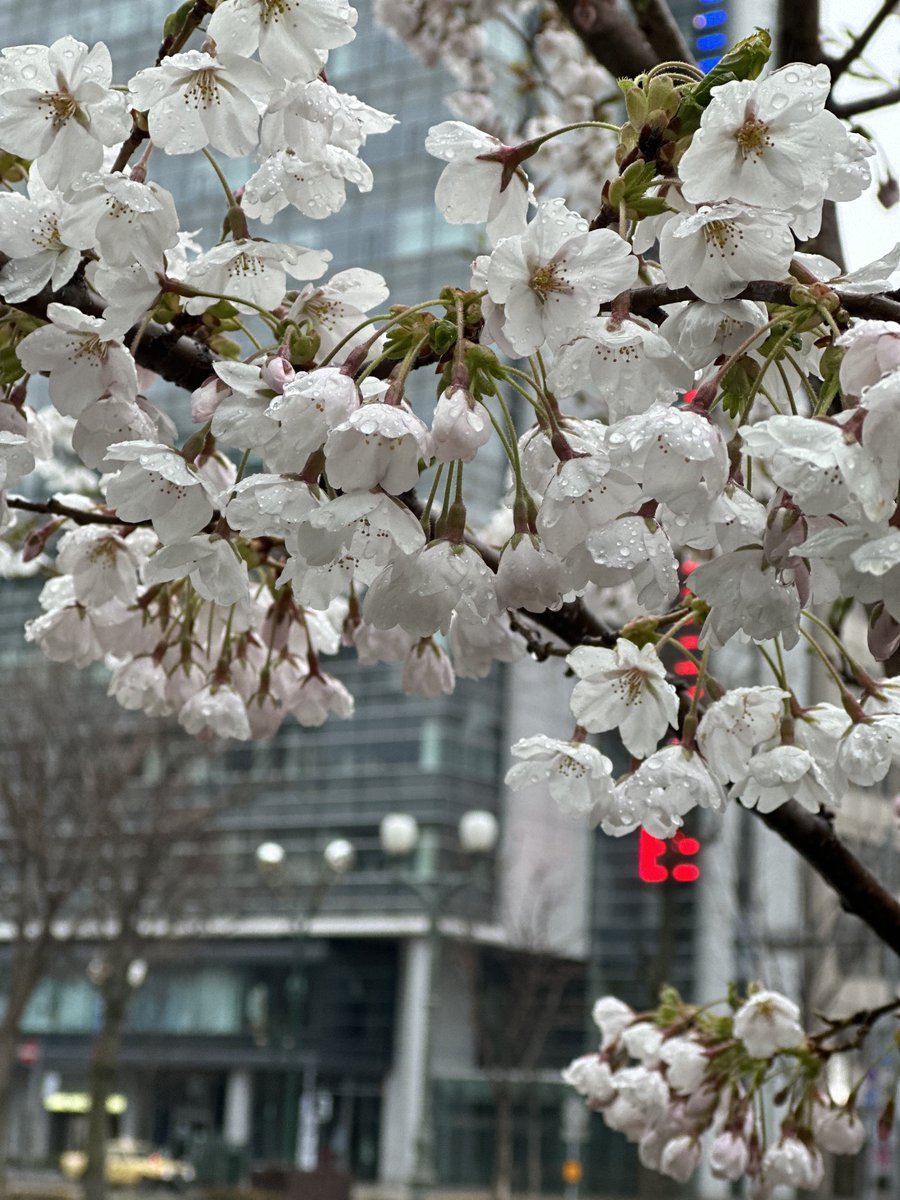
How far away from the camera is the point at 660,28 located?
2982mm

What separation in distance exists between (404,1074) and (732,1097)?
35.7 m

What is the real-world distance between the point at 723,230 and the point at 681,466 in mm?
228

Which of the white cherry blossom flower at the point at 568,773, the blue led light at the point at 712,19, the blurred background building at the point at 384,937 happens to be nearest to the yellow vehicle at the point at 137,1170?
the blurred background building at the point at 384,937

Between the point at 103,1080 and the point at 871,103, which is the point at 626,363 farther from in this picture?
the point at 103,1080

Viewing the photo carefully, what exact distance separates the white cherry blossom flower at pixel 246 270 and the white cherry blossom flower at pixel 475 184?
20 cm

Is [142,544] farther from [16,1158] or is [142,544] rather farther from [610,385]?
[16,1158]

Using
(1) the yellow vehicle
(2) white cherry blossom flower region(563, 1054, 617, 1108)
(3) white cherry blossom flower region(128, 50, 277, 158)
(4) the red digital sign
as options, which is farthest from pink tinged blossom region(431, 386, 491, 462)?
(1) the yellow vehicle

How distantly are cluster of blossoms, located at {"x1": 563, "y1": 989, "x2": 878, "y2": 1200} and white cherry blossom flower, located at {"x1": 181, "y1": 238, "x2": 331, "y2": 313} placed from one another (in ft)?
6.30

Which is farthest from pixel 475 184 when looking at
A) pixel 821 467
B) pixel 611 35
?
pixel 611 35

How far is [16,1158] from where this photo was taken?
120ft

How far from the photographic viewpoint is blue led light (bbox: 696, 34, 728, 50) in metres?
27.2

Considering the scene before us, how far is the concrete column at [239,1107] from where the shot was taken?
38406mm

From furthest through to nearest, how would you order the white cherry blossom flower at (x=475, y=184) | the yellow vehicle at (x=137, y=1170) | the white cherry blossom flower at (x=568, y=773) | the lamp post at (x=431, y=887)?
the yellow vehicle at (x=137, y=1170)
the lamp post at (x=431, y=887)
the white cherry blossom flower at (x=568, y=773)
the white cherry blossom flower at (x=475, y=184)

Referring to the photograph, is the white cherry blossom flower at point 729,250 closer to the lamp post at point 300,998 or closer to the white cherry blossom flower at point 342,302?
the white cherry blossom flower at point 342,302
